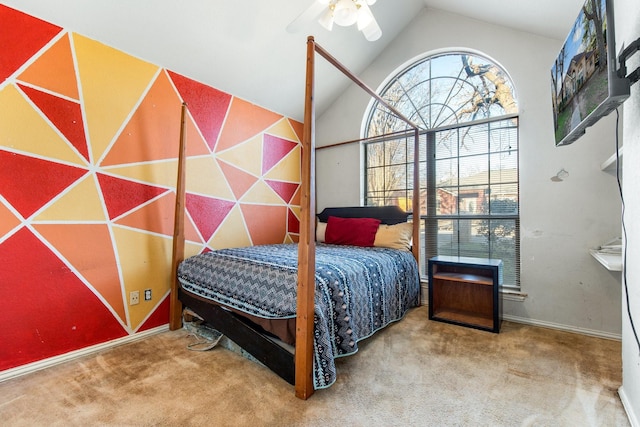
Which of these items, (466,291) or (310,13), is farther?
(466,291)

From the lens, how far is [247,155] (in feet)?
11.2

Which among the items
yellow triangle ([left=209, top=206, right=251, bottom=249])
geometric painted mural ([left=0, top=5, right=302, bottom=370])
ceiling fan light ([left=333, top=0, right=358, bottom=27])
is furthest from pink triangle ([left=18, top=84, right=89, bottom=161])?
ceiling fan light ([left=333, top=0, right=358, bottom=27])

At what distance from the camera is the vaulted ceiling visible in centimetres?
213

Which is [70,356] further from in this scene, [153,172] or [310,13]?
[310,13]

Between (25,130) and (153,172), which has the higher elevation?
(25,130)

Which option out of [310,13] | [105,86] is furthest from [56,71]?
[310,13]

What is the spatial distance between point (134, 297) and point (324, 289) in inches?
67.5

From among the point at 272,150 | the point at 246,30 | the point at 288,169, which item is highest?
the point at 246,30

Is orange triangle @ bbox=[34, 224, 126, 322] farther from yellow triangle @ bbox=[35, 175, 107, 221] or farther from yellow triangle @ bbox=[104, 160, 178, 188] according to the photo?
yellow triangle @ bbox=[104, 160, 178, 188]

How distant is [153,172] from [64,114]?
2.31ft

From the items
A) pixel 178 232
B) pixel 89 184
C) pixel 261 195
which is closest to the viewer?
pixel 89 184

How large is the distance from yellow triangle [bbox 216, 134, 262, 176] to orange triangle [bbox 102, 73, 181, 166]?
→ 523mm

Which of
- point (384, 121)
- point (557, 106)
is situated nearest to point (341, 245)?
point (384, 121)

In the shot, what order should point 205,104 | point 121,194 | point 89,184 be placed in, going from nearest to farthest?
point 89,184 < point 121,194 < point 205,104
